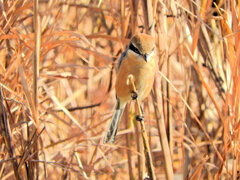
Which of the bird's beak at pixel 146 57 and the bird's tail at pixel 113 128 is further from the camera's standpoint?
the bird's tail at pixel 113 128

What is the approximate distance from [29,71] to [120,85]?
0.59 metres

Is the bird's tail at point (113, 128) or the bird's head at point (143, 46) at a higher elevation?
the bird's head at point (143, 46)

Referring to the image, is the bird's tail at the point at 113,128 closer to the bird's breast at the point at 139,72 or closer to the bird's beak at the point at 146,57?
the bird's breast at the point at 139,72

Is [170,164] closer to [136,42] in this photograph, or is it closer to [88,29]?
[136,42]

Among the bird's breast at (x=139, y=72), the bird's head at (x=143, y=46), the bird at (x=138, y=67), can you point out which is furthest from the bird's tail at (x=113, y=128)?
the bird's head at (x=143, y=46)

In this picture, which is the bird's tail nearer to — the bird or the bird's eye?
the bird

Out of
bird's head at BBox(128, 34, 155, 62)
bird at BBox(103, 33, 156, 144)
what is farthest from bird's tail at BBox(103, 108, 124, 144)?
bird's head at BBox(128, 34, 155, 62)

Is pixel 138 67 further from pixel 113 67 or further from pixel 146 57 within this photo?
pixel 113 67

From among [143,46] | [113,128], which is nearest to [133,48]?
[143,46]

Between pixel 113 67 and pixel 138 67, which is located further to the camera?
pixel 113 67

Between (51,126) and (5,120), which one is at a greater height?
(5,120)

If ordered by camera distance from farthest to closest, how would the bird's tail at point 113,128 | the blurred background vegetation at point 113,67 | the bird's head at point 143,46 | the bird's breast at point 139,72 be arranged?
the bird's tail at point 113,128
the bird's breast at point 139,72
the bird's head at point 143,46
the blurred background vegetation at point 113,67

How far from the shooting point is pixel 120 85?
6.59 feet

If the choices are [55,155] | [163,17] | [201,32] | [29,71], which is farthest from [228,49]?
[55,155]
